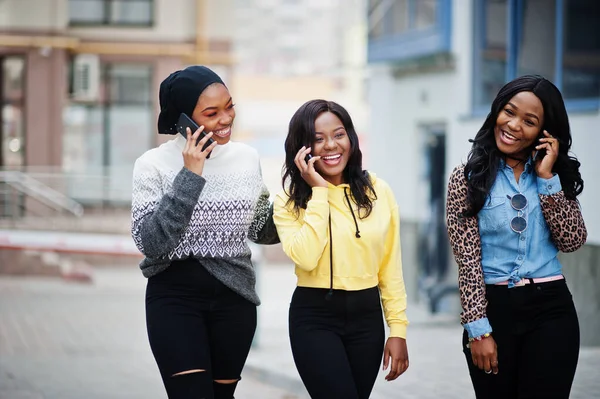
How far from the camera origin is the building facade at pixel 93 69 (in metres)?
24.4

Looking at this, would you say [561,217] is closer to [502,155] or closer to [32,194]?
[502,155]

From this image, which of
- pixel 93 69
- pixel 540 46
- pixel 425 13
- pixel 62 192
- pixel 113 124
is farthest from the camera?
pixel 113 124

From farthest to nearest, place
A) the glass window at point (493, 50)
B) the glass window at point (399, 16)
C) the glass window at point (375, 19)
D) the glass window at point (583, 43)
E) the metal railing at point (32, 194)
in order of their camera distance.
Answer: the metal railing at point (32, 194) → the glass window at point (375, 19) → the glass window at point (399, 16) → the glass window at point (493, 50) → the glass window at point (583, 43)

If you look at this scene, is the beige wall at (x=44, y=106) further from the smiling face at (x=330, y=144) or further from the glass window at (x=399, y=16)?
the smiling face at (x=330, y=144)

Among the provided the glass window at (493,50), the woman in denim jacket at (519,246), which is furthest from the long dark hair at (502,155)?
the glass window at (493,50)

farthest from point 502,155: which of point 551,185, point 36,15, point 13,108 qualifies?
point 13,108

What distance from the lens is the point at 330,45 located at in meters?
90.8

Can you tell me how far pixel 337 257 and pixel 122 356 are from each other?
279 inches

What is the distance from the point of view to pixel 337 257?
439 cm

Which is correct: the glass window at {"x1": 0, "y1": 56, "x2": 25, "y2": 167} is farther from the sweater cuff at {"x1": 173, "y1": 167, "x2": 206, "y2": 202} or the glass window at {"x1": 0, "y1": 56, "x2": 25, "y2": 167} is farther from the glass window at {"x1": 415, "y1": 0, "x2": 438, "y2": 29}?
the sweater cuff at {"x1": 173, "y1": 167, "x2": 206, "y2": 202}

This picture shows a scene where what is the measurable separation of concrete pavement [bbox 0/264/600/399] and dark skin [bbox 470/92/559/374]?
366cm

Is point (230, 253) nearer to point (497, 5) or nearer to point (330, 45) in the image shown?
point (497, 5)

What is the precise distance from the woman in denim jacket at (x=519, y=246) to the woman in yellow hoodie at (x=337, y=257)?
378mm

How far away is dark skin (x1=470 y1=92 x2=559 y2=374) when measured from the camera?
4.15 meters
